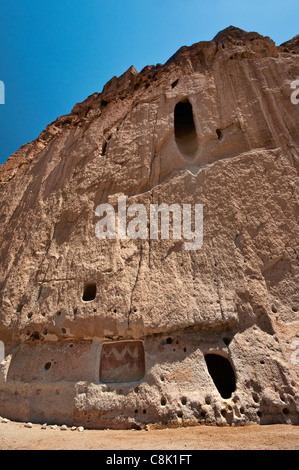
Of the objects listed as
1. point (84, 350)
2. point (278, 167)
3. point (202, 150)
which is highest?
point (202, 150)

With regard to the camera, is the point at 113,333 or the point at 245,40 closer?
the point at 113,333

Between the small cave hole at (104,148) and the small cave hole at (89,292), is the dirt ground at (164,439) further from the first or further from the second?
the small cave hole at (104,148)

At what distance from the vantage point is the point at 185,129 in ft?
29.0

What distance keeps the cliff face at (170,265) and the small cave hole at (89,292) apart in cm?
3

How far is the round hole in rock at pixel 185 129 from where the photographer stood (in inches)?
305

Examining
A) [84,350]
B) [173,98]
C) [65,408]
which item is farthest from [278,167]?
[65,408]

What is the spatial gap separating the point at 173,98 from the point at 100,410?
7.39 m

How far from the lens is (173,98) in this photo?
812cm

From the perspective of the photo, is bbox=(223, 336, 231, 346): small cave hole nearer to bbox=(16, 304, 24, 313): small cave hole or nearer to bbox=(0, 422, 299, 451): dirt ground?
bbox=(0, 422, 299, 451): dirt ground

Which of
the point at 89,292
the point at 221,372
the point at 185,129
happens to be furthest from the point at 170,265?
the point at 185,129

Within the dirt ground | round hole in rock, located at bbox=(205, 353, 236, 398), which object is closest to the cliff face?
round hole in rock, located at bbox=(205, 353, 236, 398)
